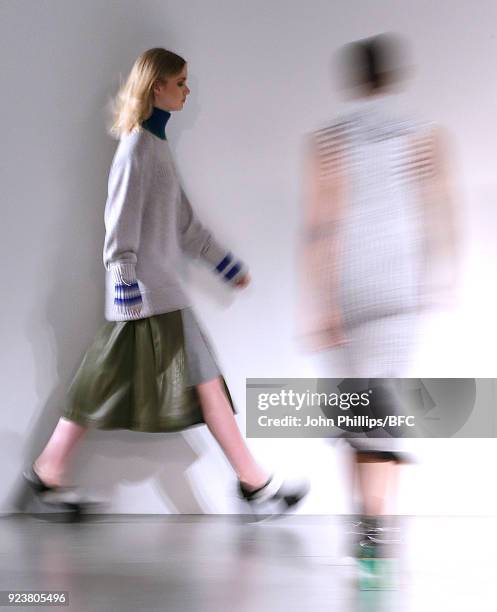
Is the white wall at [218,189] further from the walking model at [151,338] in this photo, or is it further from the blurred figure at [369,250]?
the blurred figure at [369,250]

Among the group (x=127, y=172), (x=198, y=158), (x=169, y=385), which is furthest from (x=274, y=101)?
A: (x=169, y=385)

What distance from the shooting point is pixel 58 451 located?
9.36 ft

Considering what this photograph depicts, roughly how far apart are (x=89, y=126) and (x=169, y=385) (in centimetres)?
A: 88

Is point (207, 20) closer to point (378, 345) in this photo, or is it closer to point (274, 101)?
point (274, 101)

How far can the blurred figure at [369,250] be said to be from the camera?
222 centimetres

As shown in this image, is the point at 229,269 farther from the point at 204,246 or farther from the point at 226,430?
the point at 226,430

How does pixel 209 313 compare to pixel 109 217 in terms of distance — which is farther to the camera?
pixel 209 313

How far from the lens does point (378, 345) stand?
2.22 metres

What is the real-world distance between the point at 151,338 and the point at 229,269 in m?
0.34

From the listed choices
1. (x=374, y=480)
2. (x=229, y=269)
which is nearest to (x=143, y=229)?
(x=229, y=269)

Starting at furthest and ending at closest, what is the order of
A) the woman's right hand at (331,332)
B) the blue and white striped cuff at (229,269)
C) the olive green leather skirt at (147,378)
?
the blue and white striped cuff at (229,269) < the olive green leather skirt at (147,378) < the woman's right hand at (331,332)

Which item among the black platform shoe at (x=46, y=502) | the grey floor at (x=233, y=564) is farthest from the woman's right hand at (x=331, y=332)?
the black platform shoe at (x=46, y=502)

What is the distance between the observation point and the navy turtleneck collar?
2785 millimetres

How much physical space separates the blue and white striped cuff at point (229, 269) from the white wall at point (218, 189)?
6 centimetres
